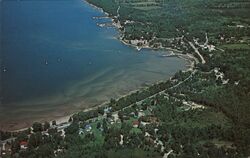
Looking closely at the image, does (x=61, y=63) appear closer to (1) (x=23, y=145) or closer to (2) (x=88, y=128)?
(2) (x=88, y=128)

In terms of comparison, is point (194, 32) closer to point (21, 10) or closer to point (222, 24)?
point (222, 24)

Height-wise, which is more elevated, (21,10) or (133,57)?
(21,10)

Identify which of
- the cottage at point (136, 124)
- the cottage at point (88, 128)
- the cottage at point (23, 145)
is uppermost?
the cottage at point (23, 145)

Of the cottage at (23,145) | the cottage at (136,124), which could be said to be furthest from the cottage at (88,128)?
the cottage at (23,145)

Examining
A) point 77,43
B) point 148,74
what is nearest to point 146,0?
point 77,43

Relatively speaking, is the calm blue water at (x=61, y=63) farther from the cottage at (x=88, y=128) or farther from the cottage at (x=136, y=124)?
the cottage at (x=136, y=124)

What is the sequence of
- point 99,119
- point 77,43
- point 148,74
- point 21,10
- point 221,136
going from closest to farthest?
point 221,136
point 99,119
point 148,74
point 77,43
point 21,10

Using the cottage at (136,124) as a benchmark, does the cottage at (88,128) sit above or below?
above

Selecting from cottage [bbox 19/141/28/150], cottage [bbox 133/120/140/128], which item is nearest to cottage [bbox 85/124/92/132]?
cottage [bbox 133/120/140/128]
